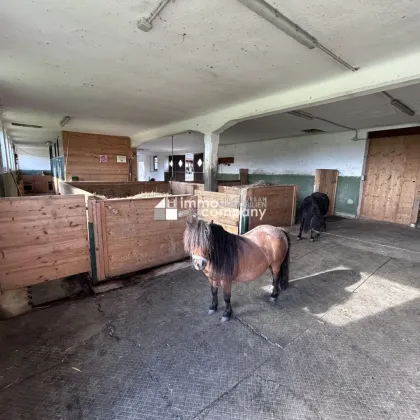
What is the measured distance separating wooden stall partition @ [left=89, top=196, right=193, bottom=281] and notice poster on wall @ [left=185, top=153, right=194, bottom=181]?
11.8 metres

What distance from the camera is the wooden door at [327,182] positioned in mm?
6406

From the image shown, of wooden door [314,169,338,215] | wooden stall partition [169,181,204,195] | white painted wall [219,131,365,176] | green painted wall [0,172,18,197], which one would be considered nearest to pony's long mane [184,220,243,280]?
wooden stall partition [169,181,204,195]

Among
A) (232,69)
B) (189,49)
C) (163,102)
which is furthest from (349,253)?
(163,102)

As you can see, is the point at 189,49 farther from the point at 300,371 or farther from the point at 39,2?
the point at 300,371

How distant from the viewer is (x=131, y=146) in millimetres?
8688

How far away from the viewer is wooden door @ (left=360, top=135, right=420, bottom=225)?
580 centimetres

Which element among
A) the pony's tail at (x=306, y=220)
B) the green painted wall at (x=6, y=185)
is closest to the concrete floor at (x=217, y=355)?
the pony's tail at (x=306, y=220)

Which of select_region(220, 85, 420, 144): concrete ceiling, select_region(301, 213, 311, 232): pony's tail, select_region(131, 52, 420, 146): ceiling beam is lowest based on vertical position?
select_region(301, 213, 311, 232): pony's tail

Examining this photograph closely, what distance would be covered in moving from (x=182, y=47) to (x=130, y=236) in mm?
2214

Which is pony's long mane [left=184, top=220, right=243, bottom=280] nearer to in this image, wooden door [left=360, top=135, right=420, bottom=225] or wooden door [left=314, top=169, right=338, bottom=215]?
wooden door [left=314, top=169, right=338, bottom=215]

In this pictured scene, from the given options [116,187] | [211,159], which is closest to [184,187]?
[211,159]

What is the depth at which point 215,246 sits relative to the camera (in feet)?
6.01

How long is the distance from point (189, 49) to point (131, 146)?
22.9ft

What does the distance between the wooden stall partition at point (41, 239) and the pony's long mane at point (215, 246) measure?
1.53 meters
